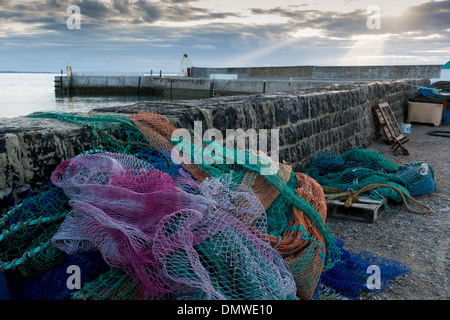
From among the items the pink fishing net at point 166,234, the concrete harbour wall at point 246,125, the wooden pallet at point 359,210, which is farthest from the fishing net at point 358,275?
the concrete harbour wall at point 246,125

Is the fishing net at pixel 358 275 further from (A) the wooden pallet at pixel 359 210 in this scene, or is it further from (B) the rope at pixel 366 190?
(B) the rope at pixel 366 190

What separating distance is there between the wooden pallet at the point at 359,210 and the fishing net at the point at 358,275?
995 mm

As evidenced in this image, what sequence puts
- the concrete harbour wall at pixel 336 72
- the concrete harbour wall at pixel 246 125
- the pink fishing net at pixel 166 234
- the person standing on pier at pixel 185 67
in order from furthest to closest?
the person standing on pier at pixel 185 67 < the concrete harbour wall at pixel 336 72 < the concrete harbour wall at pixel 246 125 < the pink fishing net at pixel 166 234

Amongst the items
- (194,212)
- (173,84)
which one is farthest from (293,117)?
(173,84)

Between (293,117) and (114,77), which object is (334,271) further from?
(114,77)

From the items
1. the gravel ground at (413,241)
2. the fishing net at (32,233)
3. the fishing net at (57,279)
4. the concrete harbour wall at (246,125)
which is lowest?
the gravel ground at (413,241)

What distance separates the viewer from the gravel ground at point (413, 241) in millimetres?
2742

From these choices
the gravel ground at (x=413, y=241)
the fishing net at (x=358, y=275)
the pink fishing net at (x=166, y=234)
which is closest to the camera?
the pink fishing net at (x=166, y=234)

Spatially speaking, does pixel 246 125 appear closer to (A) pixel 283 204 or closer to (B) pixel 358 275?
(A) pixel 283 204

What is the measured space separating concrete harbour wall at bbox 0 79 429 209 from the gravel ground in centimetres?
139

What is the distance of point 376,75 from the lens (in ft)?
75.5

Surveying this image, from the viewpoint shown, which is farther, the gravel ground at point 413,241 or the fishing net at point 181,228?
the gravel ground at point 413,241

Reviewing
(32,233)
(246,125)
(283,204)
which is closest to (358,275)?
(283,204)

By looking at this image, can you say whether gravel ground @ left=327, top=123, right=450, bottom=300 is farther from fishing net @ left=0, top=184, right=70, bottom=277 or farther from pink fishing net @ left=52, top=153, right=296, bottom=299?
fishing net @ left=0, top=184, right=70, bottom=277
